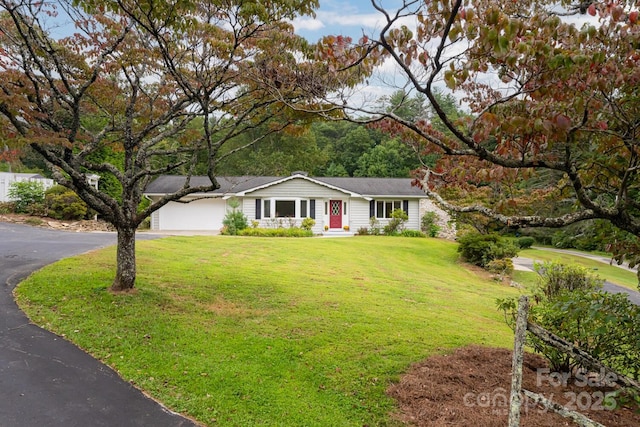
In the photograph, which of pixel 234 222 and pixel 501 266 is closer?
pixel 501 266

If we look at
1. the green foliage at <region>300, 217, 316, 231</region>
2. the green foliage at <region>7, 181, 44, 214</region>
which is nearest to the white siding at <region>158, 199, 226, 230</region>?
the green foliage at <region>300, 217, 316, 231</region>

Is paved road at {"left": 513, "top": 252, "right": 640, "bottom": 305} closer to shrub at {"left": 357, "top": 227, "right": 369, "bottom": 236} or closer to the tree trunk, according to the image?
shrub at {"left": 357, "top": 227, "right": 369, "bottom": 236}

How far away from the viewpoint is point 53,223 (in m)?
19.9

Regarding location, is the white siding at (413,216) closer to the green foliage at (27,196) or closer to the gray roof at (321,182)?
the gray roof at (321,182)

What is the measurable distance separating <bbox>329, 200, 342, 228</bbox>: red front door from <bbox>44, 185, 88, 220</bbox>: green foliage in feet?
48.8

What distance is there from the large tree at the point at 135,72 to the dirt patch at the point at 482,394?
3.77 metres

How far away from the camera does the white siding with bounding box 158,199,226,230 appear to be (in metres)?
25.2

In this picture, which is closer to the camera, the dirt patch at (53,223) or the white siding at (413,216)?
the dirt patch at (53,223)

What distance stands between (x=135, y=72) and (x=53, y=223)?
15.7 m

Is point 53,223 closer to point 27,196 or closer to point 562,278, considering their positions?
point 27,196

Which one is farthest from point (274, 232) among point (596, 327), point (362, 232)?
point (596, 327)

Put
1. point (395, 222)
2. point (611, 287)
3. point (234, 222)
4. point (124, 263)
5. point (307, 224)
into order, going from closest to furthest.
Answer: point (124, 263)
point (611, 287)
point (234, 222)
point (307, 224)
point (395, 222)

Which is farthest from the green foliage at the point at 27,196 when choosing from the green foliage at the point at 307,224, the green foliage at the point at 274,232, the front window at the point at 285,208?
the green foliage at the point at 307,224

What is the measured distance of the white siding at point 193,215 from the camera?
2519 centimetres
